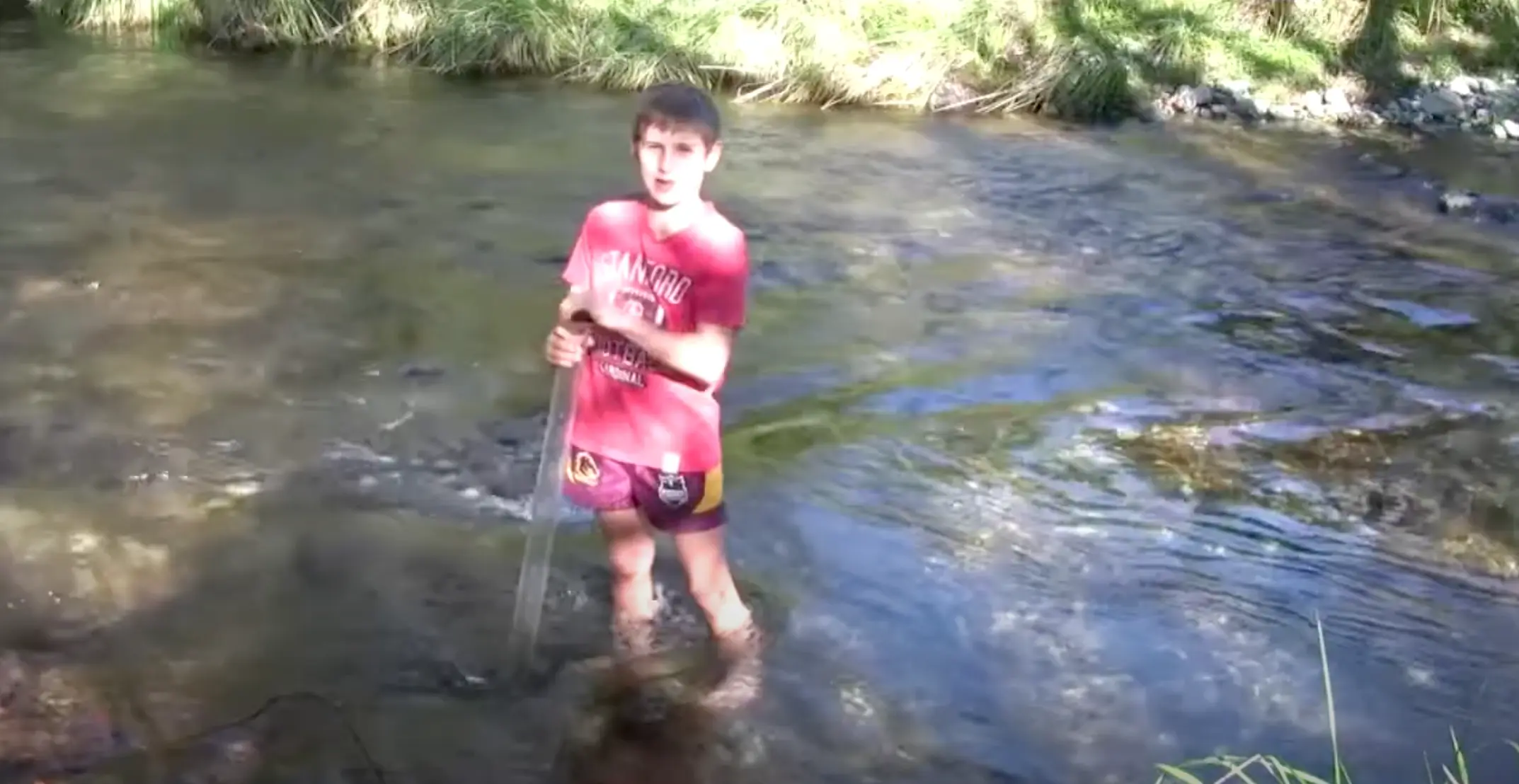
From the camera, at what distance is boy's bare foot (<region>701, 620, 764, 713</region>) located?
4129mm

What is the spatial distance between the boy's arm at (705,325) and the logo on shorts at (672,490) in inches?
11.4

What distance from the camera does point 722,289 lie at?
358 centimetres

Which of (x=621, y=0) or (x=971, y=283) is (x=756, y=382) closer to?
(x=971, y=283)

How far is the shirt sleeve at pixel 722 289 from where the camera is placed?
11.7 ft

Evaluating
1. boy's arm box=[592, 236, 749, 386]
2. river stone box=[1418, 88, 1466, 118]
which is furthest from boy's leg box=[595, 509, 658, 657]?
river stone box=[1418, 88, 1466, 118]

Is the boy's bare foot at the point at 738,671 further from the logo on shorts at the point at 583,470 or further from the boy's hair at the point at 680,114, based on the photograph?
the boy's hair at the point at 680,114

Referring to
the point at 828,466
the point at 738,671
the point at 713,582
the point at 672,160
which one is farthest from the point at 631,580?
the point at 828,466

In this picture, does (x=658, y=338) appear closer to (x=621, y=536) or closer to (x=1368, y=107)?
(x=621, y=536)

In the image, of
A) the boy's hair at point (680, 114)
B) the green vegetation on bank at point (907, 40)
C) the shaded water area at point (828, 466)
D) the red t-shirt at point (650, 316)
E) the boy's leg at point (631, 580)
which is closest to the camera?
the boy's hair at point (680, 114)

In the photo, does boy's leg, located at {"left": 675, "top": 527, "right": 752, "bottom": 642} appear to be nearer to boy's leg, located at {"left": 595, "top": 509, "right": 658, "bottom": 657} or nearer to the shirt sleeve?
boy's leg, located at {"left": 595, "top": 509, "right": 658, "bottom": 657}

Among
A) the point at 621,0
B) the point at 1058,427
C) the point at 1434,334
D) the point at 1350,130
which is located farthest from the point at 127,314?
the point at 1350,130

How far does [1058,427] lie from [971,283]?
224 cm

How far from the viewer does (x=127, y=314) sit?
23.4 ft

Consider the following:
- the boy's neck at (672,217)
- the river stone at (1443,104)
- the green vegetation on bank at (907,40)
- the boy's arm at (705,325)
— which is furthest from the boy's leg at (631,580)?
the river stone at (1443,104)
